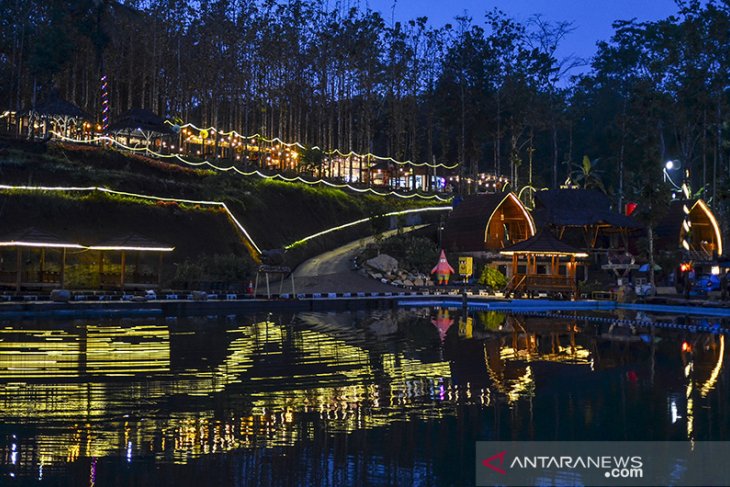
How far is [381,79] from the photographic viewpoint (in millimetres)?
81188

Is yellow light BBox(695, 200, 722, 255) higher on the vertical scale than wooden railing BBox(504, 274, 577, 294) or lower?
higher

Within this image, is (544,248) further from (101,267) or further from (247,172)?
(247,172)

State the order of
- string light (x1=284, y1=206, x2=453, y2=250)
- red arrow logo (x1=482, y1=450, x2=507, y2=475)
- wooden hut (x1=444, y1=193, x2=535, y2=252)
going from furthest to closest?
1. wooden hut (x1=444, y1=193, x2=535, y2=252)
2. string light (x1=284, y1=206, x2=453, y2=250)
3. red arrow logo (x1=482, y1=450, x2=507, y2=475)

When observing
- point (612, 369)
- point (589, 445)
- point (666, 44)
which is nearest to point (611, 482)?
point (589, 445)

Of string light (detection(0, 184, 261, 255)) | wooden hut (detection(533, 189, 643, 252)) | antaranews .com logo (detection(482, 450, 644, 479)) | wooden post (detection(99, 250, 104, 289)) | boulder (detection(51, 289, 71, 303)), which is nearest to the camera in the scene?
antaranews .com logo (detection(482, 450, 644, 479))

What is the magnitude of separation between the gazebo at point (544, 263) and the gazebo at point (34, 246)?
78.6 ft

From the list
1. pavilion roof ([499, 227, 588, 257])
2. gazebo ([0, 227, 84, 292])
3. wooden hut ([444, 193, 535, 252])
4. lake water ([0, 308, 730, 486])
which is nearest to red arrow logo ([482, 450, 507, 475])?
lake water ([0, 308, 730, 486])

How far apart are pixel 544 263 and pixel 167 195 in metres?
24.2

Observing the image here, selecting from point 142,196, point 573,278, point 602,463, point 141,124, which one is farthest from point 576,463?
point 141,124

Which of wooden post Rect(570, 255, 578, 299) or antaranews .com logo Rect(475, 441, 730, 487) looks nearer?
antaranews .com logo Rect(475, 441, 730, 487)

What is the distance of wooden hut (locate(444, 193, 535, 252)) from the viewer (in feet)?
184

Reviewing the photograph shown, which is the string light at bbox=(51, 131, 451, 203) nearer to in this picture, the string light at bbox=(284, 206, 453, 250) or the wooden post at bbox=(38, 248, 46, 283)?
the string light at bbox=(284, 206, 453, 250)

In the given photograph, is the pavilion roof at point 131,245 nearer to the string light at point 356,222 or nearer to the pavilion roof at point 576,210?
the string light at point 356,222

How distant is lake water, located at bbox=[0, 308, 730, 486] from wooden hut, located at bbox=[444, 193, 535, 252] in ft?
88.5
